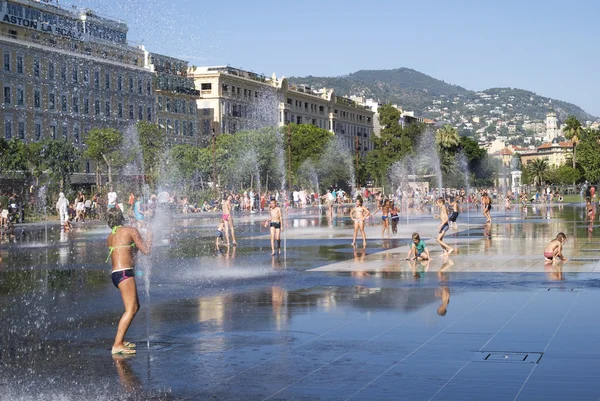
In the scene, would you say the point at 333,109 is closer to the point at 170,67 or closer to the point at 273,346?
the point at 170,67

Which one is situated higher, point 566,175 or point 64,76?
point 64,76

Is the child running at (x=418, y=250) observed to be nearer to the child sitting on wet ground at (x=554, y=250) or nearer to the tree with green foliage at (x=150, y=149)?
the child sitting on wet ground at (x=554, y=250)

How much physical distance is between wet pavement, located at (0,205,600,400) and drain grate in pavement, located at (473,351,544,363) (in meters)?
0.02

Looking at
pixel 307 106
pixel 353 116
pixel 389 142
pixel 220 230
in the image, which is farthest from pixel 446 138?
pixel 220 230

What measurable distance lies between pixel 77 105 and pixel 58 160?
11842 millimetres

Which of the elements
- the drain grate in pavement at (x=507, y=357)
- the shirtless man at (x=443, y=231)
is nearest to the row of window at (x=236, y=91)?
the shirtless man at (x=443, y=231)

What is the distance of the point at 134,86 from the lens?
9256 cm

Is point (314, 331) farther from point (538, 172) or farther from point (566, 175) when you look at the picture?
point (538, 172)

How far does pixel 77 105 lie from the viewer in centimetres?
8244

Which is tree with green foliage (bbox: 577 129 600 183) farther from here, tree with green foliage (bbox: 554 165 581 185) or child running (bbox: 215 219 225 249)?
child running (bbox: 215 219 225 249)

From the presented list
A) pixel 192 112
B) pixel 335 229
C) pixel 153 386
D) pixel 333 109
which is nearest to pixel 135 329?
pixel 153 386

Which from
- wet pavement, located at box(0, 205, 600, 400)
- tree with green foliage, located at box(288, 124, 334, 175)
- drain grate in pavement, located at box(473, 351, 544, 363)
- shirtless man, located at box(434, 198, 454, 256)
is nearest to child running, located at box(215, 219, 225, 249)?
wet pavement, located at box(0, 205, 600, 400)

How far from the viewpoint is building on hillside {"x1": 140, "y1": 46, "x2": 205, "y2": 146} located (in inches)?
3893

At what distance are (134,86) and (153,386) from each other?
284ft
